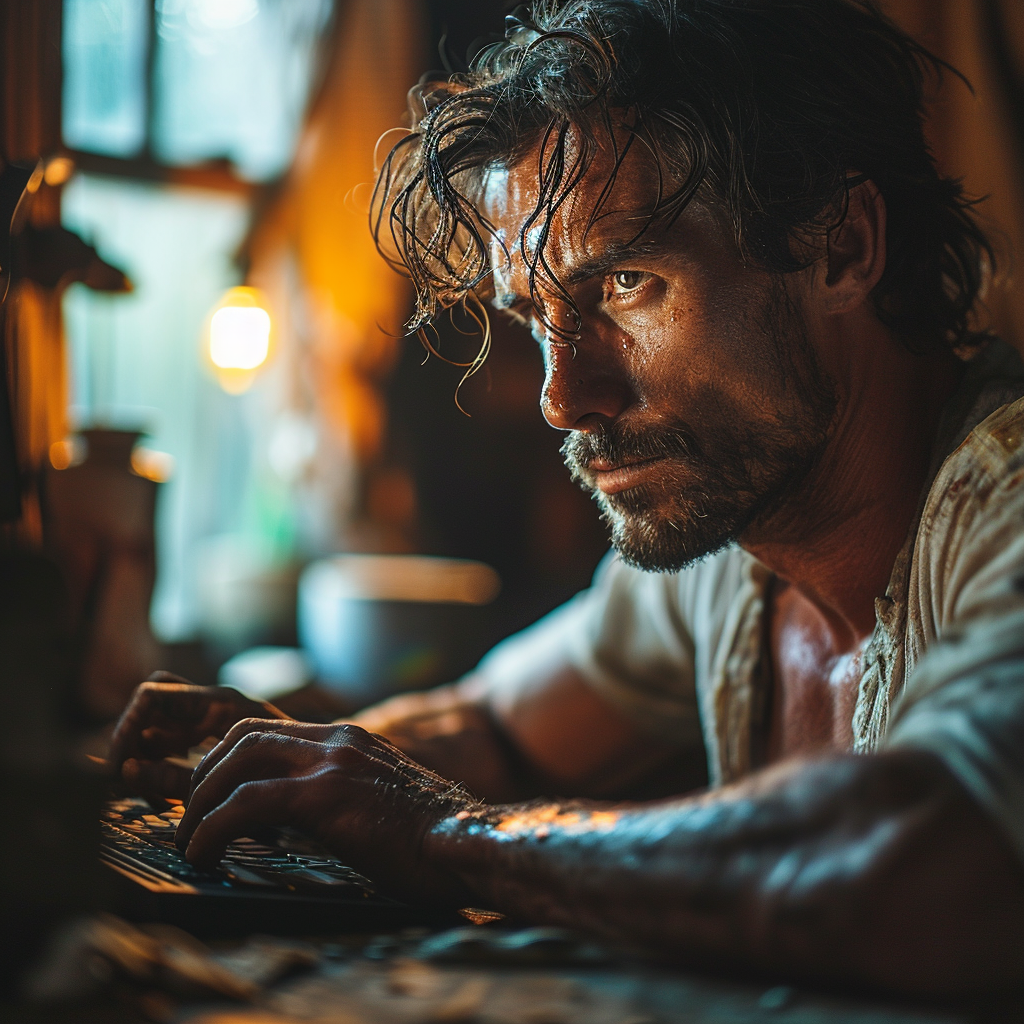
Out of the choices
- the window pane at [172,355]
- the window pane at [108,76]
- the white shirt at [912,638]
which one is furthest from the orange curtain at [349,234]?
the white shirt at [912,638]

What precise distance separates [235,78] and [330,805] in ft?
14.9

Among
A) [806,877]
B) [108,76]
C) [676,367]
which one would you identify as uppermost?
[108,76]

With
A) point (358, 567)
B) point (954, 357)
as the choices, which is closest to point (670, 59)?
point (954, 357)

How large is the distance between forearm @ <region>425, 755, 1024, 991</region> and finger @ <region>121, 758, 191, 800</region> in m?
0.47

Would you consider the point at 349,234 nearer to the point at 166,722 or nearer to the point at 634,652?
the point at 634,652

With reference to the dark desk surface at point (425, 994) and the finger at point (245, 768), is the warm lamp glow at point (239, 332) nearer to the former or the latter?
the finger at point (245, 768)

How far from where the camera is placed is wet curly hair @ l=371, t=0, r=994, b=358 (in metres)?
0.93

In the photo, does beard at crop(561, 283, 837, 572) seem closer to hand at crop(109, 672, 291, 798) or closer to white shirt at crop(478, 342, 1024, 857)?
white shirt at crop(478, 342, 1024, 857)

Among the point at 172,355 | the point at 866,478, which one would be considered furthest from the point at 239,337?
the point at 866,478

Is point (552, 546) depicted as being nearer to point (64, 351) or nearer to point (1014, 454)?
point (64, 351)

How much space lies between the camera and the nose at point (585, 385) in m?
0.93

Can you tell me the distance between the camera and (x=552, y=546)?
160 inches

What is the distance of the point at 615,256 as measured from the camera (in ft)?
2.96

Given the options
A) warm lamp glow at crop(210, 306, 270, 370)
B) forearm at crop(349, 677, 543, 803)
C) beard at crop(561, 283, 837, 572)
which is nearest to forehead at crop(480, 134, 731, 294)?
beard at crop(561, 283, 837, 572)
